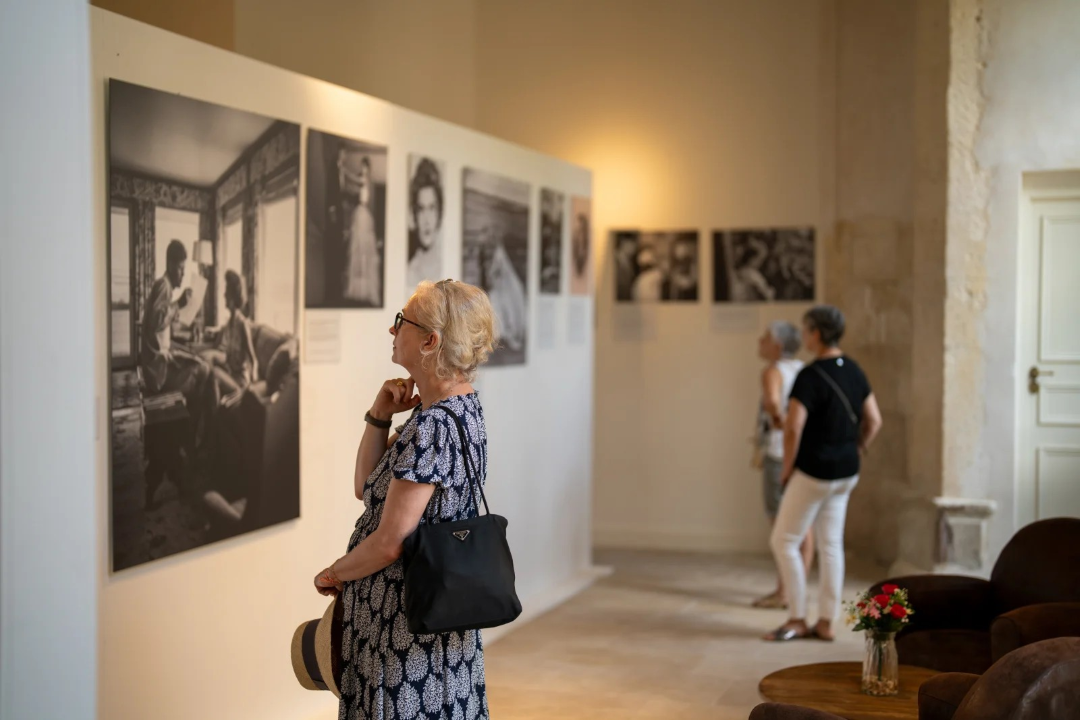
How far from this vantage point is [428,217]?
20.6ft

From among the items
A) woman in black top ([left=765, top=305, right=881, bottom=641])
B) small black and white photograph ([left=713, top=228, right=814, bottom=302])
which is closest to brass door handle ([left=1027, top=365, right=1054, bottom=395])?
woman in black top ([left=765, top=305, right=881, bottom=641])

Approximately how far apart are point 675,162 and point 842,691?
20.6 ft

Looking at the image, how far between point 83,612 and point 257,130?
2904mm

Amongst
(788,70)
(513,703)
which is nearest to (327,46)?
(788,70)

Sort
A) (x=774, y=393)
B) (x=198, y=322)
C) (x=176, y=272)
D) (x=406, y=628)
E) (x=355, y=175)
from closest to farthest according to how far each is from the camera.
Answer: (x=406, y=628)
(x=176, y=272)
(x=198, y=322)
(x=355, y=175)
(x=774, y=393)

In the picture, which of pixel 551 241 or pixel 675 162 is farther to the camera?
pixel 675 162

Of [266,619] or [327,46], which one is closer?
[266,619]

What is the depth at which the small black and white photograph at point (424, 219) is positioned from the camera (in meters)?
6.11

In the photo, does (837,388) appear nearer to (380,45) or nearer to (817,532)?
(817,532)

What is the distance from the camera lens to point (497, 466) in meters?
7.13

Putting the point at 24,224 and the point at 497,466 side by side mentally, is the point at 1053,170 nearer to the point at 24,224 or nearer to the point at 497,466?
the point at 497,466

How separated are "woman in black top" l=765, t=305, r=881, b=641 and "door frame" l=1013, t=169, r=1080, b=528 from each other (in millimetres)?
1566

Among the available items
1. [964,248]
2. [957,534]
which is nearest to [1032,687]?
[957,534]

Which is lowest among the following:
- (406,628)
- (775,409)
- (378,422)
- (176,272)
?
(406,628)
